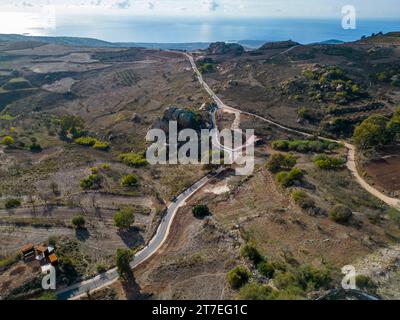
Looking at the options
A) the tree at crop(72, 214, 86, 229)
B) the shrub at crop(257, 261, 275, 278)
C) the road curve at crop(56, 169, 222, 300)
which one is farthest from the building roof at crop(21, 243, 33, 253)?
the shrub at crop(257, 261, 275, 278)

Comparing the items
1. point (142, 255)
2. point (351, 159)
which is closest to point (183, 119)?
point (351, 159)

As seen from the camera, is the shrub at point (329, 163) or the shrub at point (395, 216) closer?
the shrub at point (395, 216)

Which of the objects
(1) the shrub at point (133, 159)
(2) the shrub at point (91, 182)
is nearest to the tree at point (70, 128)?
(1) the shrub at point (133, 159)

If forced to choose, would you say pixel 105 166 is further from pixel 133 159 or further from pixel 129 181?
pixel 129 181

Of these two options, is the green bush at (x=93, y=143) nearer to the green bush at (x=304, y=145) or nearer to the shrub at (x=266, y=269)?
the green bush at (x=304, y=145)
